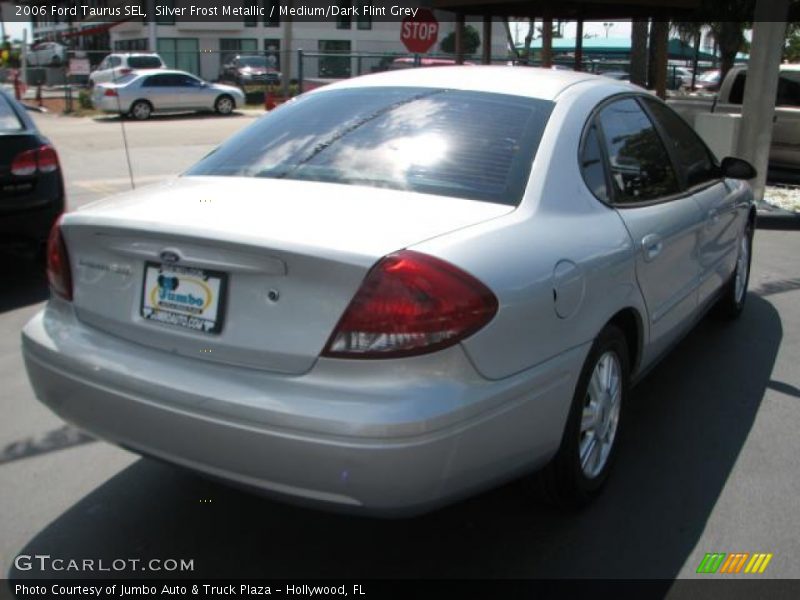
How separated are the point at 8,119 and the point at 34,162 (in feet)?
1.53

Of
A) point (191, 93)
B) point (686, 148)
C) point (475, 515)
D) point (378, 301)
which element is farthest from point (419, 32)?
point (191, 93)

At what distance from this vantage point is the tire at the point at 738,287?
5.25 meters

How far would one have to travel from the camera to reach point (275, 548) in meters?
2.97

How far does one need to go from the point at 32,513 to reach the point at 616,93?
3.00 m

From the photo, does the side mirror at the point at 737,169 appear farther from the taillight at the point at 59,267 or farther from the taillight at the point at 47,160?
the taillight at the point at 47,160

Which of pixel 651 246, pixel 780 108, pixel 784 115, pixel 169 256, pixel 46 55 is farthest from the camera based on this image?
pixel 46 55

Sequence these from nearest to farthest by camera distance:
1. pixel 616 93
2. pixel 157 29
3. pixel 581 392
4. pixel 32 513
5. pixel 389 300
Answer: pixel 389 300, pixel 581 392, pixel 32 513, pixel 616 93, pixel 157 29

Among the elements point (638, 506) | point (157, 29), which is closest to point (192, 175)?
point (638, 506)

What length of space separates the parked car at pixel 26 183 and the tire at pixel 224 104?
2174 centimetres

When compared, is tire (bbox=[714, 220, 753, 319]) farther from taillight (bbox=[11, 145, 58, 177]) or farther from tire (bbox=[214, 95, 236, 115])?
tire (bbox=[214, 95, 236, 115])

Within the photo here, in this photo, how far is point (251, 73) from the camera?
34.6 metres

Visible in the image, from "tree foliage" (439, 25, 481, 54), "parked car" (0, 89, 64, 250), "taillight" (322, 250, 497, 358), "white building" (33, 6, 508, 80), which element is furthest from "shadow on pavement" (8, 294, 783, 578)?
"tree foliage" (439, 25, 481, 54)

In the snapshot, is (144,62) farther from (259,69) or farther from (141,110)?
(141,110)

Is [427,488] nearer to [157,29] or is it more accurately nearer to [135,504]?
[135,504]
